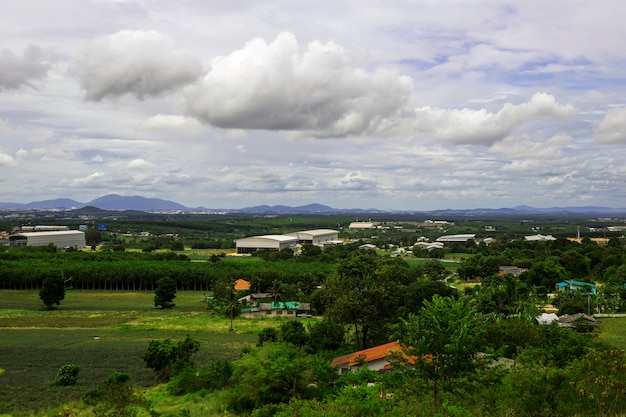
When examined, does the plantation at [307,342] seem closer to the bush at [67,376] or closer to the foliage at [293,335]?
the bush at [67,376]

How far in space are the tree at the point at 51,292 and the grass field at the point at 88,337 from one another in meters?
1.08

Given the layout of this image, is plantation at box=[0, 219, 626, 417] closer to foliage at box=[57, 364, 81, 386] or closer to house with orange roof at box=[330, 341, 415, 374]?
foliage at box=[57, 364, 81, 386]

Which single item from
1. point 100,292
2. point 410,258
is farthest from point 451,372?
point 410,258

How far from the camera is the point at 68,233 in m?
142

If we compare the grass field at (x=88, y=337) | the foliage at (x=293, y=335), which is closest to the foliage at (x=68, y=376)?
the grass field at (x=88, y=337)

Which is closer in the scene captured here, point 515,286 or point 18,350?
point 18,350

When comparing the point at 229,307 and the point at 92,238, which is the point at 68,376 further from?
the point at 92,238

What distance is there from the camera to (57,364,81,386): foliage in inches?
1110

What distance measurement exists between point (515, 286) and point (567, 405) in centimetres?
4560

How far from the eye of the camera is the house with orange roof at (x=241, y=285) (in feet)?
226

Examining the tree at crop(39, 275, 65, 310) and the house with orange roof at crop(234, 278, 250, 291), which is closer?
the tree at crop(39, 275, 65, 310)

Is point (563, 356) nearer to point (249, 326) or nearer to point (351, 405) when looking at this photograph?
point (351, 405)

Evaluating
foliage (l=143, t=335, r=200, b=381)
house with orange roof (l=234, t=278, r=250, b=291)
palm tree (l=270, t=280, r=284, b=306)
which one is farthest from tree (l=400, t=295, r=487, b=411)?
house with orange roof (l=234, t=278, r=250, b=291)

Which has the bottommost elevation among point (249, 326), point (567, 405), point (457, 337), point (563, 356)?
point (249, 326)
